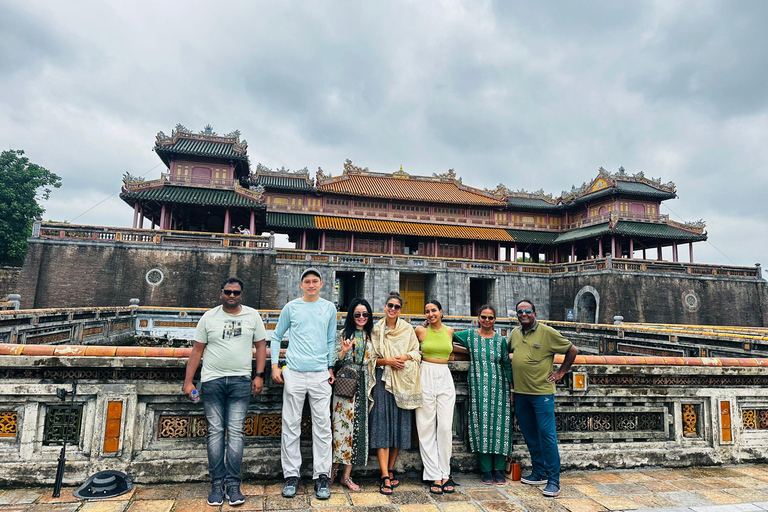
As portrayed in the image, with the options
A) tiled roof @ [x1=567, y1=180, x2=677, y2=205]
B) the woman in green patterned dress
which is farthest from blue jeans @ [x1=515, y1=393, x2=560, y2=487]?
tiled roof @ [x1=567, y1=180, x2=677, y2=205]

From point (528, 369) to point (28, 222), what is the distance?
35985 mm

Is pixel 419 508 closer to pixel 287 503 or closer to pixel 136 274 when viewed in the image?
pixel 287 503

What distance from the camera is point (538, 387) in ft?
12.1

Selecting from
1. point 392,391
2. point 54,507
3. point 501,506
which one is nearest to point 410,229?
point 392,391

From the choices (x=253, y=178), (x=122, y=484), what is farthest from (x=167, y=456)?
(x=253, y=178)

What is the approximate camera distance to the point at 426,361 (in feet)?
12.3

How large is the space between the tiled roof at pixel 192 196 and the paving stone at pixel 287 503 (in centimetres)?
2048

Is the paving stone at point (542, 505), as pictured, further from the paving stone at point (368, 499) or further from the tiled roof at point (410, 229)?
the tiled roof at point (410, 229)

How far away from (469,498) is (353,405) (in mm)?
1212

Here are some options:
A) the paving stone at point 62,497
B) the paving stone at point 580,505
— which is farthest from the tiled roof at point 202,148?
the paving stone at point 580,505

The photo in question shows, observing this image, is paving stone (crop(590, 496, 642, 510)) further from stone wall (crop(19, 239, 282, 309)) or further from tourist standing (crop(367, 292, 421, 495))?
stone wall (crop(19, 239, 282, 309))

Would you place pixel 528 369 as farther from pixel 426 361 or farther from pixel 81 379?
pixel 81 379

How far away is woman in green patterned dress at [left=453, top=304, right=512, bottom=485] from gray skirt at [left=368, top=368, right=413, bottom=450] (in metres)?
0.67

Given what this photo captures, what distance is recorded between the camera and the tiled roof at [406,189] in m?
28.1
